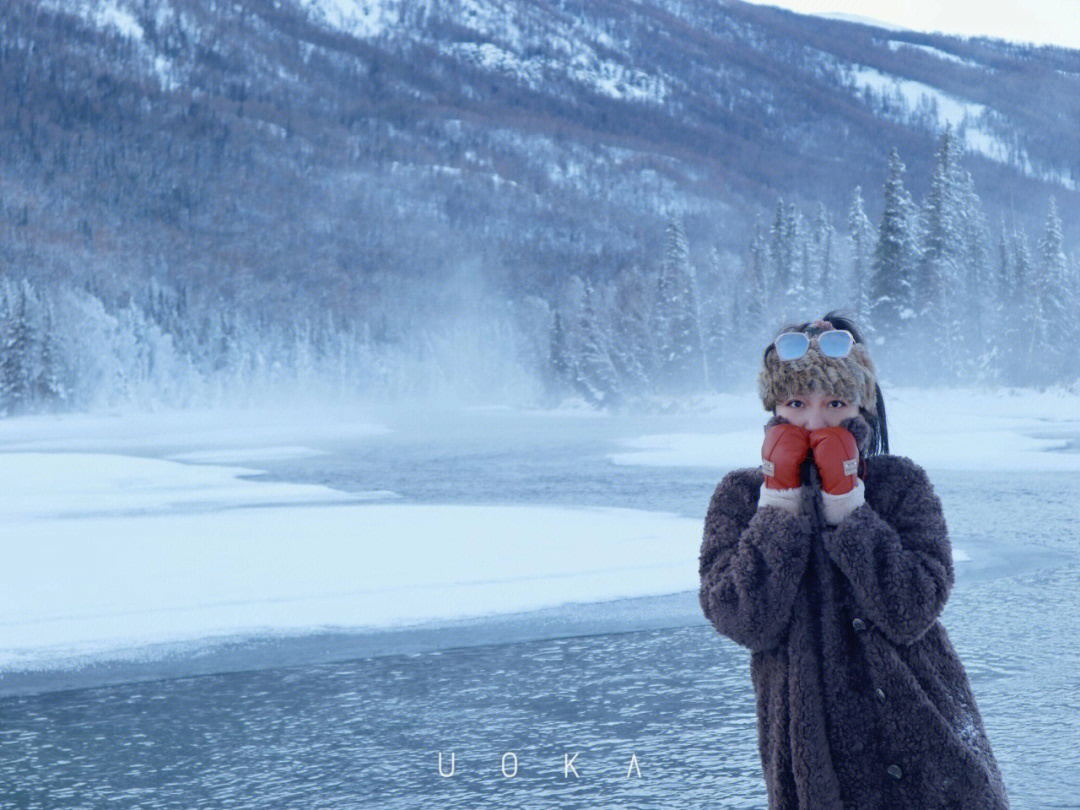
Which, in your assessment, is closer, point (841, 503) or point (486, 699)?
point (841, 503)

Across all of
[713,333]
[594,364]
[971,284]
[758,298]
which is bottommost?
[594,364]

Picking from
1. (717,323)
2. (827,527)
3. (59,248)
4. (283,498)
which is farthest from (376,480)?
(59,248)

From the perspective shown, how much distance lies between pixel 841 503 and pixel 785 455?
0.17m

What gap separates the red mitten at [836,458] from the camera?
8.77 ft

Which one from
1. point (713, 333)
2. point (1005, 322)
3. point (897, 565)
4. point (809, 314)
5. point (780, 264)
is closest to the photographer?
point (897, 565)

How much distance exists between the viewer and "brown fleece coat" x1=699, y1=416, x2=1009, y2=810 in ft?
8.81

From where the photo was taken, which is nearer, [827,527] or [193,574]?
[827,527]

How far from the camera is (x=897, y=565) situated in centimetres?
266

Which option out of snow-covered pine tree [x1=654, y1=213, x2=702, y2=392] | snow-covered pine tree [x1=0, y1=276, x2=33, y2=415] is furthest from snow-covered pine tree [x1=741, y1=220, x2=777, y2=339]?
snow-covered pine tree [x1=0, y1=276, x2=33, y2=415]

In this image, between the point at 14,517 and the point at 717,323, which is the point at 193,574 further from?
the point at 717,323

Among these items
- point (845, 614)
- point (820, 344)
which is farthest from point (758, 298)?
point (845, 614)

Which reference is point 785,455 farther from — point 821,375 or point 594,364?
point 594,364

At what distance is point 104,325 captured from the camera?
130 meters

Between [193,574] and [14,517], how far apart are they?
757 centimetres
